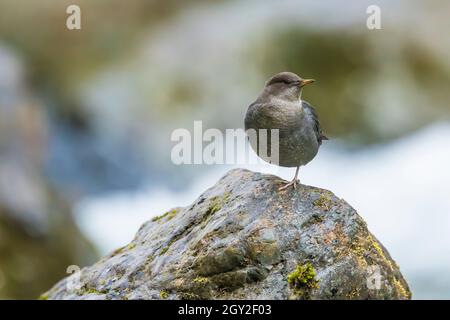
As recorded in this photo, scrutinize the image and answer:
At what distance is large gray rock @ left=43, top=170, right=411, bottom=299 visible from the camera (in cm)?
389

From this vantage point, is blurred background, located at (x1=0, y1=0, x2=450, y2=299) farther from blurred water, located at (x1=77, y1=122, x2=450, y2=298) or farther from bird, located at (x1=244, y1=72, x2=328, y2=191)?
bird, located at (x1=244, y1=72, x2=328, y2=191)

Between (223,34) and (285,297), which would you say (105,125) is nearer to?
(223,34)

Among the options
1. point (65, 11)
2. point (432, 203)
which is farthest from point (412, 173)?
point (65, 11)

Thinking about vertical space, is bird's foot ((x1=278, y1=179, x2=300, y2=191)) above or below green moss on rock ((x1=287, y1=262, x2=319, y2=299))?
above

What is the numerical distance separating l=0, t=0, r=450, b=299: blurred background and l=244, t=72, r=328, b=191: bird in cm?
757

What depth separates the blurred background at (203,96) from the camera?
42.8 ft

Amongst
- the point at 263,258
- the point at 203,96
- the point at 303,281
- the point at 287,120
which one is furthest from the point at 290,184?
the point at 203,96

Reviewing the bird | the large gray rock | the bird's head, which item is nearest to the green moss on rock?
the large gray rock

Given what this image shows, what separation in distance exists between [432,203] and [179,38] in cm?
805

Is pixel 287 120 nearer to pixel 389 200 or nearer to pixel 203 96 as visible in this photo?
pixel 389 200

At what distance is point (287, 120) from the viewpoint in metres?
4.98

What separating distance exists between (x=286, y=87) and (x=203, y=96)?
998 centimetres

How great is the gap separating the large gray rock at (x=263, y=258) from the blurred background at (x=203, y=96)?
782 centimetres

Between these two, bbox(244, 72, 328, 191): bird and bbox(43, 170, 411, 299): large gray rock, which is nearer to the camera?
bbox(43, 170, 411, 299): large gray rock
